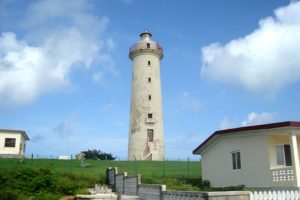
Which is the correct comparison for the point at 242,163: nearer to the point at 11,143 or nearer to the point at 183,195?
the point at 183,195

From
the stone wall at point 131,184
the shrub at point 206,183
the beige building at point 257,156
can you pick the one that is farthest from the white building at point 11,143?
the beige building at point 257,156

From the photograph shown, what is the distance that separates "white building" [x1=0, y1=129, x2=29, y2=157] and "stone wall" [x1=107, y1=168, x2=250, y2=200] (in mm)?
20265

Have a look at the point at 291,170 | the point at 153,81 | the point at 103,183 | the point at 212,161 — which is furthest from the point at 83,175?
the point at 153,81

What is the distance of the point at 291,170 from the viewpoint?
20.2m

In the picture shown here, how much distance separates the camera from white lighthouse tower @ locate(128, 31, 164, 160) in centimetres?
4659

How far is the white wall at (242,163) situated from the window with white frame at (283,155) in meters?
0.84

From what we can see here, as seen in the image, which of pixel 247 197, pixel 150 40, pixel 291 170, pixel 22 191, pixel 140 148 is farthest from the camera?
A: pixel 150 40

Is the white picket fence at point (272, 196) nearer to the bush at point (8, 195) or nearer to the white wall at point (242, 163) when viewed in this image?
the white wall at point (242, 163)

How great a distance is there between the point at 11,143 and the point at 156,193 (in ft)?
105

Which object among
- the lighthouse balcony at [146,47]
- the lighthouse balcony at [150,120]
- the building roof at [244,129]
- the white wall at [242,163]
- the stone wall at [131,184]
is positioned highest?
the lighthouse balcony at [146,47]

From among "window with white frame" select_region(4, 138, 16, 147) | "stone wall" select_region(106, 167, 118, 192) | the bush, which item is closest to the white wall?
"stone wall" select_region(106, 167, 118, 192)

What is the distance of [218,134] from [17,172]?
12.8 m

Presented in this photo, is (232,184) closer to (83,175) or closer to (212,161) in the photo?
(212,161)

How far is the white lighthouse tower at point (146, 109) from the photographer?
46.6 meters
